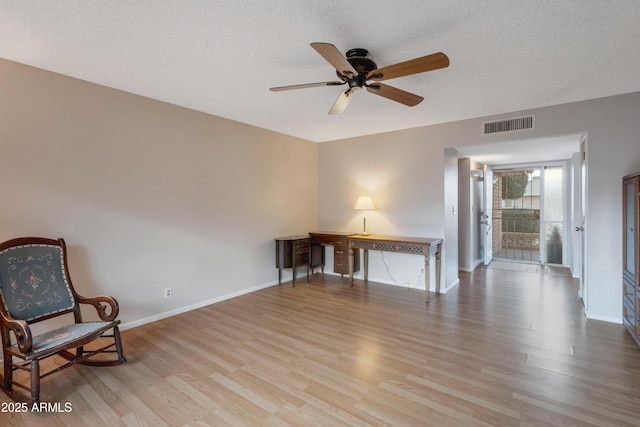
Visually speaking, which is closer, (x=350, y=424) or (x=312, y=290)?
(x=350, y=424)

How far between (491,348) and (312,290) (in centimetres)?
246

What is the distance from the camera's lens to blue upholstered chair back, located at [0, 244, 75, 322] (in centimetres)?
226

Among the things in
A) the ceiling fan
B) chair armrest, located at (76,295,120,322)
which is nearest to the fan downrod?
the ceiling fan

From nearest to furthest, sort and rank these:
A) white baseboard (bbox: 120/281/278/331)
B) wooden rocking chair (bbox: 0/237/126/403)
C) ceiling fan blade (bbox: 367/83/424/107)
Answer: wooden rocking chair (bbox: 0/237/126/403) < ceiling fan blade (bbox: 367/83/424/107) < white baseboard (bbox: 120/281/278/331)

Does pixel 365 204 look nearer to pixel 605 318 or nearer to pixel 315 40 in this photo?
pixel 315 40

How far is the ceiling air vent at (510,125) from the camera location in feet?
11.9

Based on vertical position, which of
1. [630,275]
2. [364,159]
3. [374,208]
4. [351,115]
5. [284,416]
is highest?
[351,115]

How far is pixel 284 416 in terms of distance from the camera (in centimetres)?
186

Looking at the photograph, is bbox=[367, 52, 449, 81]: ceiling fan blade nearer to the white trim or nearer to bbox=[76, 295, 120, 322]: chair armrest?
bbox=[76, 295, 120, 322]: chair armrest

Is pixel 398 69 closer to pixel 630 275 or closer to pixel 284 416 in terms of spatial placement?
pixel 284 416

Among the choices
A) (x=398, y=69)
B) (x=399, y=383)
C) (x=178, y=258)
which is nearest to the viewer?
(x=398, y=69)

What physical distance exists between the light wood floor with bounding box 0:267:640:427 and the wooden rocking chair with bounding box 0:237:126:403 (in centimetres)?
21

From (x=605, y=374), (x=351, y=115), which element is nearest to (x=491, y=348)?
(x=605, y=374)

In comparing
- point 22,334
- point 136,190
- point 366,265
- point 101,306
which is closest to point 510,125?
point 366,265
